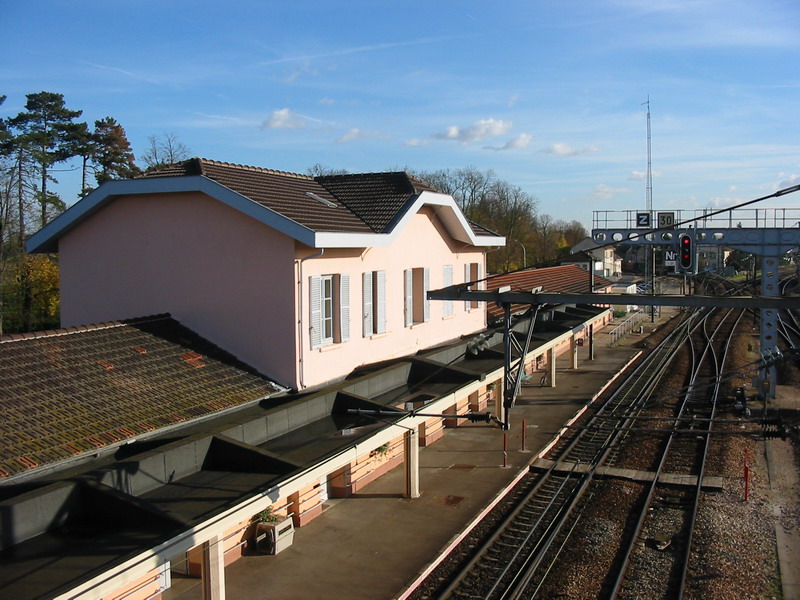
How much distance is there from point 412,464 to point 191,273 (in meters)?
5.74

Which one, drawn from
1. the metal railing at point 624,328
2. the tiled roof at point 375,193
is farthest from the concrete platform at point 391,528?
the metal railing at point 624,328

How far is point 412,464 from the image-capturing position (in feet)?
45.7

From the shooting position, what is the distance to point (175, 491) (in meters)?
8.70

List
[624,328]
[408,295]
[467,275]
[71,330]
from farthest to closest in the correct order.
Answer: [624,328]
[467,275]
[408,295]
[71,330]

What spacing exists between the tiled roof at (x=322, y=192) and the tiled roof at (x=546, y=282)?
755 centimetres

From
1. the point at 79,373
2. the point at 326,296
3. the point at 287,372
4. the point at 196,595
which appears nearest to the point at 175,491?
the point at 196,595

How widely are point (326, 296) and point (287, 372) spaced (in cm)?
182

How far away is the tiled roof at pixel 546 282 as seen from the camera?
26.4 m

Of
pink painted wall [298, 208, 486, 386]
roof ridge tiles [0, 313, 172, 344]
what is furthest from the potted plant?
roof ridge tiles [0, 313, 172, 344]

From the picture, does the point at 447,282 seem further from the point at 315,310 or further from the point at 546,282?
the point at 546,282

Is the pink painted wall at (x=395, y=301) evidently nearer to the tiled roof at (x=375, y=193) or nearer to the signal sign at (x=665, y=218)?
the tiled roof at (x=375, y=193)

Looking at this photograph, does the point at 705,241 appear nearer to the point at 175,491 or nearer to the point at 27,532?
the point at 175,491

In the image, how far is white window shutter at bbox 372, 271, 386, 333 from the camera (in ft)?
51.3

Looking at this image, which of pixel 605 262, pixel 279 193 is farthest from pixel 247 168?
pixel 605 262
